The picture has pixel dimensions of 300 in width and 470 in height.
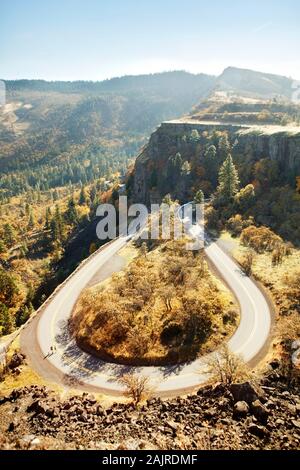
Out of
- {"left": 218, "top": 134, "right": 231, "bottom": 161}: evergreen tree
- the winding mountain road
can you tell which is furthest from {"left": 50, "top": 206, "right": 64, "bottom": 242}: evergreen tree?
the winding mountain road

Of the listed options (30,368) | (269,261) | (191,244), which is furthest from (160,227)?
(30,368)

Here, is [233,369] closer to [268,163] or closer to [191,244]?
[191,244]

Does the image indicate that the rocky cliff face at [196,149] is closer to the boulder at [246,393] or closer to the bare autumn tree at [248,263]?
the bare autumn tree at [248,263]

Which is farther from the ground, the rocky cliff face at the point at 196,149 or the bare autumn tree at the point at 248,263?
the rocky cliff face at the point at 196,149

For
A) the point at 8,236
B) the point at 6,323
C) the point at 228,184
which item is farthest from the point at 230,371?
the point at 8,236

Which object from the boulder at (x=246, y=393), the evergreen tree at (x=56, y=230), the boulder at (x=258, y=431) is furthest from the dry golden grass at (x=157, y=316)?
the evergreen tree at (x=56, y=230)
